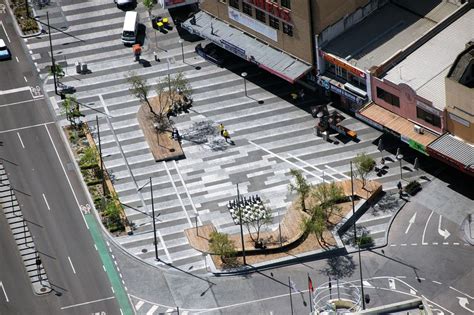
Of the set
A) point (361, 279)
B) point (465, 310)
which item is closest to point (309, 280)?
point (361, 279)

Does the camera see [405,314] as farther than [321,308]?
No

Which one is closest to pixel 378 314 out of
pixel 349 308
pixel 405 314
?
pixel 405 314

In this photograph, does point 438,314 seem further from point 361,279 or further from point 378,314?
point 378,314

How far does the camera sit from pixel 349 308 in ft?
616

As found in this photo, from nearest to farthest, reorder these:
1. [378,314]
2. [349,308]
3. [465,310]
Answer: [378,314]
[349,308]
[465,310]

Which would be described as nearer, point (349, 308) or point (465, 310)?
point (349, 308)

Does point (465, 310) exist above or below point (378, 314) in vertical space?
below

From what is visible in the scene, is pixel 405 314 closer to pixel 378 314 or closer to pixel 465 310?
pixel 378 314

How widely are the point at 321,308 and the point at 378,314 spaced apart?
67.7 ft

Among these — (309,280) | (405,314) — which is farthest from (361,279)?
(405,314)

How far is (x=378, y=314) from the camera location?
561 ft

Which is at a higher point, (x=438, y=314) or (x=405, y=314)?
(x=405, y=314)

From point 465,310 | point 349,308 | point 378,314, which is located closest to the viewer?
point 378,314

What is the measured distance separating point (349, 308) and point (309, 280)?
13.1 meters
